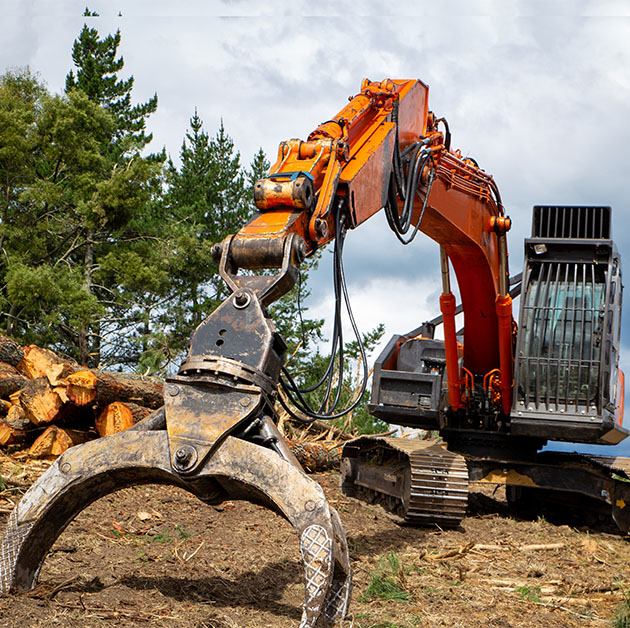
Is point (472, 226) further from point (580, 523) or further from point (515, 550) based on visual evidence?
point (580, 523)

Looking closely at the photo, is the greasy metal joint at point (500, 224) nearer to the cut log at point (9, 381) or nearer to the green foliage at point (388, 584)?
the green foliage at point (388, 584)

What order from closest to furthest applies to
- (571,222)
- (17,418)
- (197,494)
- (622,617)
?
(197,494)
(622,617)
(17,418)
(571,222)

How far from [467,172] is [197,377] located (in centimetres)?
448

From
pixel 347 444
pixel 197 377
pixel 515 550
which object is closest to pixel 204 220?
pixel 347 444

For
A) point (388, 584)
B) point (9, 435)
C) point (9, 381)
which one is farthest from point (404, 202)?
point (9, 381)

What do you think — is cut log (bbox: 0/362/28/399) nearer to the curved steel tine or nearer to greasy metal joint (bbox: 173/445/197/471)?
the curved steel tine

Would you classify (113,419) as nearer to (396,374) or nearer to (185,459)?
(396,374)

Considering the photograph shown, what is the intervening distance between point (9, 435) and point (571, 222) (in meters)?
6.06

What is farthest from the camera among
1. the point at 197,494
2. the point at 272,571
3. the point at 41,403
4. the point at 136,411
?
the point at 136,411

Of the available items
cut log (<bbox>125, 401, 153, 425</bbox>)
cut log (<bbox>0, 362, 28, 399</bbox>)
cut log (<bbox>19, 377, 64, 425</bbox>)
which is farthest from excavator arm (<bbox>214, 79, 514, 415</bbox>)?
cut log (<bbox>0, 362, 28, 399</bbox>)

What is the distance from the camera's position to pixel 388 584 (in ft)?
15.6

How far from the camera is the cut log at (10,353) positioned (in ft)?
30.1

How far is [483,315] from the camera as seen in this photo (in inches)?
326

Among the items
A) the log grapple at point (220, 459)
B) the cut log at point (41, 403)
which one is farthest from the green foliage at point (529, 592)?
the cut log at point (41, 403)
